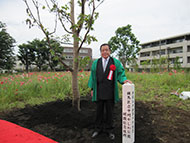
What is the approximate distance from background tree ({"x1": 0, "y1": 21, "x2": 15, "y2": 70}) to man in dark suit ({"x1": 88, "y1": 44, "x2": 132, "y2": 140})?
50.0 ft

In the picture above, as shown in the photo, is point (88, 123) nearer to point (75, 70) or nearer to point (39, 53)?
point (75, 70)

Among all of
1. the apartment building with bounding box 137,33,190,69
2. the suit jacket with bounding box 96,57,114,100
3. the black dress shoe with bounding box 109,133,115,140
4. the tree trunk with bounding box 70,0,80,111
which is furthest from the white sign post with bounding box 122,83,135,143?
the apartment building with bounding box 137,33,190,69

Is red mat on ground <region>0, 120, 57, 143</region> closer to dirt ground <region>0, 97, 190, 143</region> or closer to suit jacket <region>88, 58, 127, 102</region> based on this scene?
dirt ground <region>0, 97, 190, 143</region>

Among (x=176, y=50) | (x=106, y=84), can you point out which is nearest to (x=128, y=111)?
(x=106, y=84)

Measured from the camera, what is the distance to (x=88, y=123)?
2184 mm

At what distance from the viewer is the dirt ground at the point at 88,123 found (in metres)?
1.76

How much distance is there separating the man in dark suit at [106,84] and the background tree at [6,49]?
15250 mm

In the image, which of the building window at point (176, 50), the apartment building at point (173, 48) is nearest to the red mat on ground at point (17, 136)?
the apartment building at point (173, 48)

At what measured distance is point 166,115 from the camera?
2.52 meters

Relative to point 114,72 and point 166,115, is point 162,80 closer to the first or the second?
point 166,115

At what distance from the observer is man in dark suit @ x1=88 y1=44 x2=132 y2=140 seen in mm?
1892

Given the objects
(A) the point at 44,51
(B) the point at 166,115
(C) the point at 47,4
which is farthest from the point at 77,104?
(A) the point at 44,51

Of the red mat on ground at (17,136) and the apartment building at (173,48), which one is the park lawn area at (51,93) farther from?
the apartment building at (173,48)

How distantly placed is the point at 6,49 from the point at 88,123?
51.0 feet
